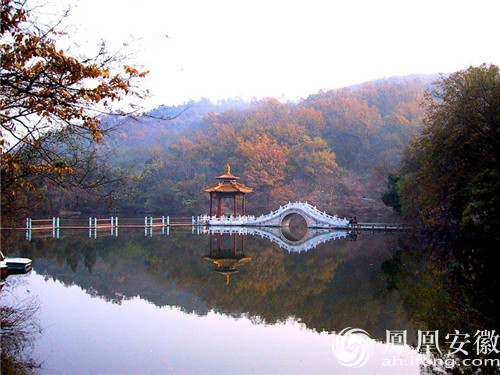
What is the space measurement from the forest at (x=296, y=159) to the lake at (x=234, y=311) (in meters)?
23.7

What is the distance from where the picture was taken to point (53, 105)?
4.95m

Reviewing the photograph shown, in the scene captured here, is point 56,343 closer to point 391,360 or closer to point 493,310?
point 391,360

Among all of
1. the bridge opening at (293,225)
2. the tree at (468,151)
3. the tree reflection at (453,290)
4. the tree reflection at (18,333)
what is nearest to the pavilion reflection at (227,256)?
the tree reflection at (453,290)

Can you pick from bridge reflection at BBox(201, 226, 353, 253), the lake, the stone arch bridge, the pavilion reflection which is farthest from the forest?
the lake

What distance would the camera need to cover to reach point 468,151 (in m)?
15.3

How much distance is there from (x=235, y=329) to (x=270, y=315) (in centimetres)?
120

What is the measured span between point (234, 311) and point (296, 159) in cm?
3535

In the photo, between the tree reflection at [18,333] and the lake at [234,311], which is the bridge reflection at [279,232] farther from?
the tree reflection at [18,333]

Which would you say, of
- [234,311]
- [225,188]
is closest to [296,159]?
[225,188]

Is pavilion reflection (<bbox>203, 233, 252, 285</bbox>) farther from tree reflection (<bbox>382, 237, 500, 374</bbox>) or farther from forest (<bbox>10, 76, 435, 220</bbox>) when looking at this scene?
forest (<bbox>10, 76, 435, 220</bbox>)

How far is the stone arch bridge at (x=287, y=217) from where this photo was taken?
108ft

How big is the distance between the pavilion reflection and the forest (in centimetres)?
1784

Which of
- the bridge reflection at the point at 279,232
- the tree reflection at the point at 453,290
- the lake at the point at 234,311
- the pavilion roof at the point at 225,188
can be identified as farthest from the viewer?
the pavilion roof at the point at 225,188

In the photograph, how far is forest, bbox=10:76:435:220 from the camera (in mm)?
42500
